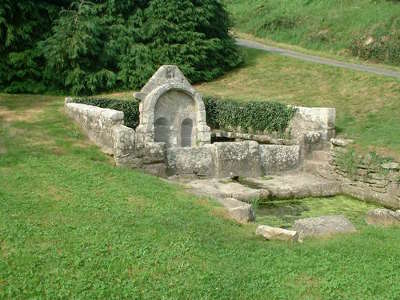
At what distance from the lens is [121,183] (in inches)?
415

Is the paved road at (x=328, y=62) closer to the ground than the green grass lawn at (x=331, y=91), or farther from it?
farther from it

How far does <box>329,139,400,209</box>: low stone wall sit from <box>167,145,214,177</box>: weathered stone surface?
377 centimetres

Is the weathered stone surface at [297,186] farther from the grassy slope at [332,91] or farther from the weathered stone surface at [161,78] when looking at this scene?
the weathered stone surface at [161,78]

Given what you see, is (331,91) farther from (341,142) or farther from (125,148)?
(125,148)

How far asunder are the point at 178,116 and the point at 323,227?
8.31 meters

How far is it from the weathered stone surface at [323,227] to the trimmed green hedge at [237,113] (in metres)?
8.23

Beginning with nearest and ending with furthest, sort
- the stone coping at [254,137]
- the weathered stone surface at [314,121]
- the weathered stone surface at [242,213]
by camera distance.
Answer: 1. the weathered stone surface at [242,213]
2. the weathered stone surface at [314,121]
3. the stone coping at [254,137]

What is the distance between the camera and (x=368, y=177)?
13852 millimetres

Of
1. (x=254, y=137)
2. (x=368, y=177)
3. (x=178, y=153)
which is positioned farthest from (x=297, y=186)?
(x=254, y=137)

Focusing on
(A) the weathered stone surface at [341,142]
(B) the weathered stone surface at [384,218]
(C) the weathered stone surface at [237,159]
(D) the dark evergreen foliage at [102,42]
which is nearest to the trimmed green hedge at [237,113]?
(A) the weathered stone surface at [341,142]

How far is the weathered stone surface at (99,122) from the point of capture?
13.0m

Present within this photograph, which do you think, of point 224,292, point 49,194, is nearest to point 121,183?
point 49,194

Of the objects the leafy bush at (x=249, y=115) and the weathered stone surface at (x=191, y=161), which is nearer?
the weathered stone surface at (x=191, y=161)

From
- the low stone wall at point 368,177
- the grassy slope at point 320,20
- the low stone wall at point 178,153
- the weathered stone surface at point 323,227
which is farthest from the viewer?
the grassy slope at point 320,20
